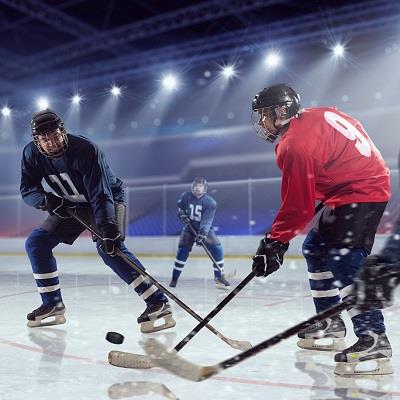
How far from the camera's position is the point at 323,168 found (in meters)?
2.24

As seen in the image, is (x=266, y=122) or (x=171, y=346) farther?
(x=171, y=346)

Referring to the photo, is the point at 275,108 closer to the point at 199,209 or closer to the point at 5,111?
the point at 199,209

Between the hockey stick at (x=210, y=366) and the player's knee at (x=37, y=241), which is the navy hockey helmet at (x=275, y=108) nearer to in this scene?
the hockey stick at (x=210, y=366)

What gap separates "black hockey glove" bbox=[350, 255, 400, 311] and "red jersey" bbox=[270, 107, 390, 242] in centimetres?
57

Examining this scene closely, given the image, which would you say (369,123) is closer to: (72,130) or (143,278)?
(72,130)

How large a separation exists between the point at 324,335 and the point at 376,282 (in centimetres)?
113

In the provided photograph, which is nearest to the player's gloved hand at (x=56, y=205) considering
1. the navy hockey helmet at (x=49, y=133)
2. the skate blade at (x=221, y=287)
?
the navy hockey helmet at (x=49, y=133)

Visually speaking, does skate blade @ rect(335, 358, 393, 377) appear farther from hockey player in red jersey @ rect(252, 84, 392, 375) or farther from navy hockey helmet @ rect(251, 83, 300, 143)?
navy hockey helmet @ rect(251, 83, 300, 143)

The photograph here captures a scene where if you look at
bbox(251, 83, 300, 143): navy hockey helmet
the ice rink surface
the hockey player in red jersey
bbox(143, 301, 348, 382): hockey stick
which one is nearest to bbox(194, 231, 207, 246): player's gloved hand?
the ice rink surface

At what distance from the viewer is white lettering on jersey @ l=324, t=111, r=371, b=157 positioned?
2.25 m

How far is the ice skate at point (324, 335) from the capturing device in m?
2.55

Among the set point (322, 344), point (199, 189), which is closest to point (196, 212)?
point (199, 189)

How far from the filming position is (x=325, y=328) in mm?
2615

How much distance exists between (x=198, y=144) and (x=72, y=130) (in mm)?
3720
